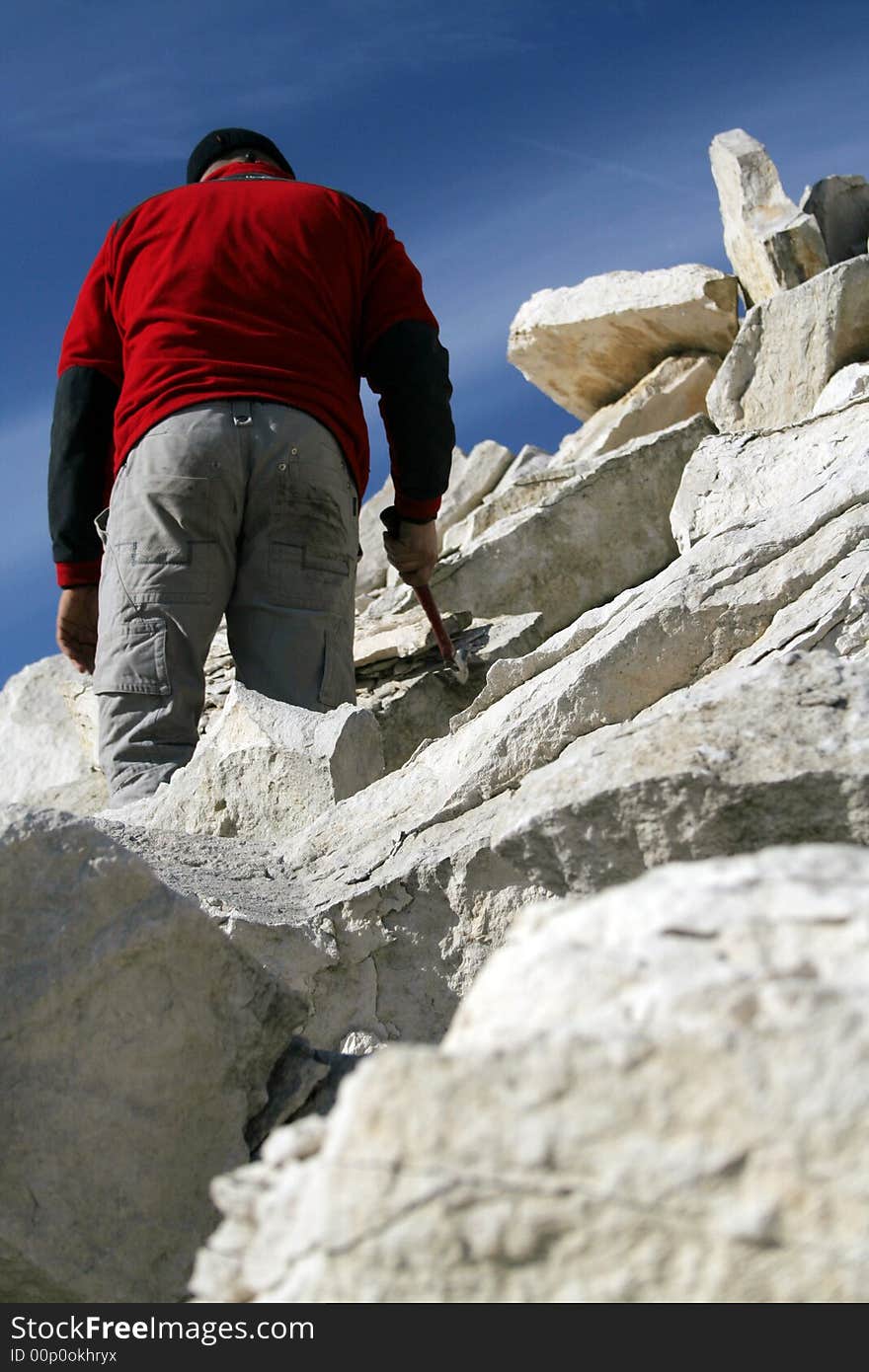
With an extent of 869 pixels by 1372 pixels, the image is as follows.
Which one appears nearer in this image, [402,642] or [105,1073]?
Result: [105,1073]

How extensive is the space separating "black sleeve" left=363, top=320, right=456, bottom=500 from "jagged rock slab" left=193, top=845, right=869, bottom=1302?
148 inches

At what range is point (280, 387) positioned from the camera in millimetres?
4359

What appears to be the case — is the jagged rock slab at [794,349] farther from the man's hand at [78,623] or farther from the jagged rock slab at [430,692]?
the man's hand at [78,623]

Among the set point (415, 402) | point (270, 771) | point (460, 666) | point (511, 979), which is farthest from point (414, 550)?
point (511, 979)

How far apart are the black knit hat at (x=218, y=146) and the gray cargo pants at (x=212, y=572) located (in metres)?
1.28

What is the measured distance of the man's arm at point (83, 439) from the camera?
4824 millimetres

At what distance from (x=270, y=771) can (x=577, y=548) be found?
3079 mm

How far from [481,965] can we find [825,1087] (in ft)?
4.28

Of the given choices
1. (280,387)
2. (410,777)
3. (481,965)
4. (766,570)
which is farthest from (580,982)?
(280,387)

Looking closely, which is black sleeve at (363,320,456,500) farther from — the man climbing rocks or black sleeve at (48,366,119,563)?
black sleeve at (48,366,119,563)

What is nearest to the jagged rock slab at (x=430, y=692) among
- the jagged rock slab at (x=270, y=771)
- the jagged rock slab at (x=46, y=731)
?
the jagged rock slab at (x=46, y=731)

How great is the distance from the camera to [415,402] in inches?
187

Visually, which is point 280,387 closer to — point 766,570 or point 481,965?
point 766,570

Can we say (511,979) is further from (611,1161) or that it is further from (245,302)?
(245,302)
